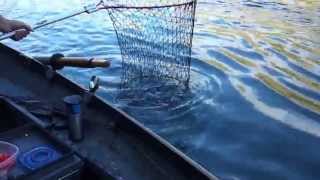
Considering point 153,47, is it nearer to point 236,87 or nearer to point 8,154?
point 236,87

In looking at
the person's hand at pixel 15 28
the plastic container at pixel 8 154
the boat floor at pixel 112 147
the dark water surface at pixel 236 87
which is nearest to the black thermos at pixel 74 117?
the boat floor at pixel 112 147

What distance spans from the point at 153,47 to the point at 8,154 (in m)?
4.68

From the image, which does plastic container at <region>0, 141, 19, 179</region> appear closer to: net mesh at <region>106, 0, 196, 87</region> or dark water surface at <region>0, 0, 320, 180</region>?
dark water surface at <region>0, 0, 320, 180</region>

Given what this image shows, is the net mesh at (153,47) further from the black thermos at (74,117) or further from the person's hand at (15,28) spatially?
the black thermos at (74,117)

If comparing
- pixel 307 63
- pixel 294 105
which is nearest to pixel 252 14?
pixel 307 63

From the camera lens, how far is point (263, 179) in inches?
202

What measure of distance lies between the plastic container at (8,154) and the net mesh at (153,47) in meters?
3.73

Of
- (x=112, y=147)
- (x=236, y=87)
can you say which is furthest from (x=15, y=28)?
(x=236, y=87)

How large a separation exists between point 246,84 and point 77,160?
4.74 meters

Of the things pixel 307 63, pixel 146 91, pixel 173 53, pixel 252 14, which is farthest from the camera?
pixel 252 14

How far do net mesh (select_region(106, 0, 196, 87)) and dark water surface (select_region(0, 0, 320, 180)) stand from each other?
1.00 feet

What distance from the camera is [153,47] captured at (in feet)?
25.3

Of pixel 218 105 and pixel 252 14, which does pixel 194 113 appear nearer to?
pixel 218 105

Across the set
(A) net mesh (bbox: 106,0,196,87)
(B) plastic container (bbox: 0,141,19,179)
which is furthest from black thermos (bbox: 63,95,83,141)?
(A) net mesh (bbox: 106,0,196,87)
